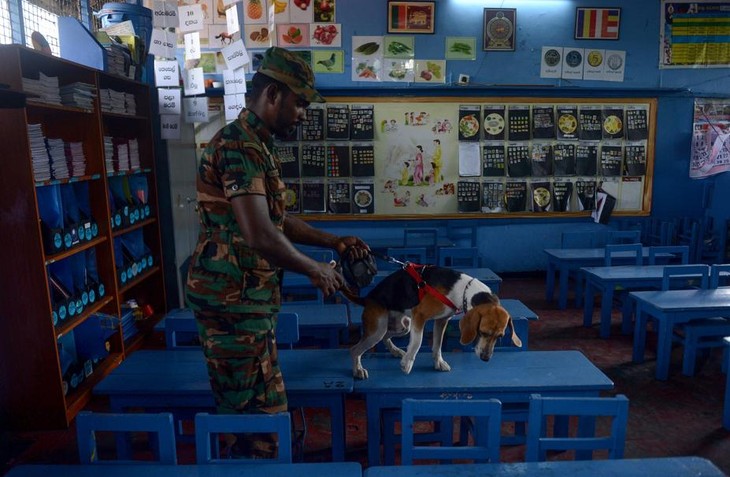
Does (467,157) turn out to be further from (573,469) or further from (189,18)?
(573,469)

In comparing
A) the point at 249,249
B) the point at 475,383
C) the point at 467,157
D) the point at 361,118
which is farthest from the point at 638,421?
the point at 361,118

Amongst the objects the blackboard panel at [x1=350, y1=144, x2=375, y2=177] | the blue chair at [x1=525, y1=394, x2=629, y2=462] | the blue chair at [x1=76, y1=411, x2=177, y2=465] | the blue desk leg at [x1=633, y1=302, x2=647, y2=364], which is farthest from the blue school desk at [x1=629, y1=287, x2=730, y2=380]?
the blackboard panel at [x1=350, y1=144, x2=375, y2=177]

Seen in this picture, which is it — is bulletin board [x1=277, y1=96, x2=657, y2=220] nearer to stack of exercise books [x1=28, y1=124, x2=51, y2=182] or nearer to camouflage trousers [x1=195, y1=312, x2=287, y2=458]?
stack of exercise books [x1=28, y1=124, x2=51, y2=182]

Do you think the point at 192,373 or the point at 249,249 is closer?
the point at 249,249

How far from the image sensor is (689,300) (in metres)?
3.70

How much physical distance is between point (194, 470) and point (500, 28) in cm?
592

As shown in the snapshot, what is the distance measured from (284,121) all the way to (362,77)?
458 cm

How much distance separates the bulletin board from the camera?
6.25 metres

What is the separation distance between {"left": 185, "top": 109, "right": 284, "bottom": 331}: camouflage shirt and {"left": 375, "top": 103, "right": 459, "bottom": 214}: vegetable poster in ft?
14.9

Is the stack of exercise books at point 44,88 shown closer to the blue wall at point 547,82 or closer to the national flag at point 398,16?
the blue wall at point 547,82

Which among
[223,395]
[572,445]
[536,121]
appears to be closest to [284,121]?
[223,395]

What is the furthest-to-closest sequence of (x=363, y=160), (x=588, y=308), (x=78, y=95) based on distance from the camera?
1. (x=363, y=160)
2. (x=588, y=308)
3. (x=78, y=95)

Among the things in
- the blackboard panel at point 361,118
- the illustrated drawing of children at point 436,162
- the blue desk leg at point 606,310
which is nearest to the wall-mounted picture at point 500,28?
the illustrated drawing of children at point 436,162

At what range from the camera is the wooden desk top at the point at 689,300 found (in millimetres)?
3541
